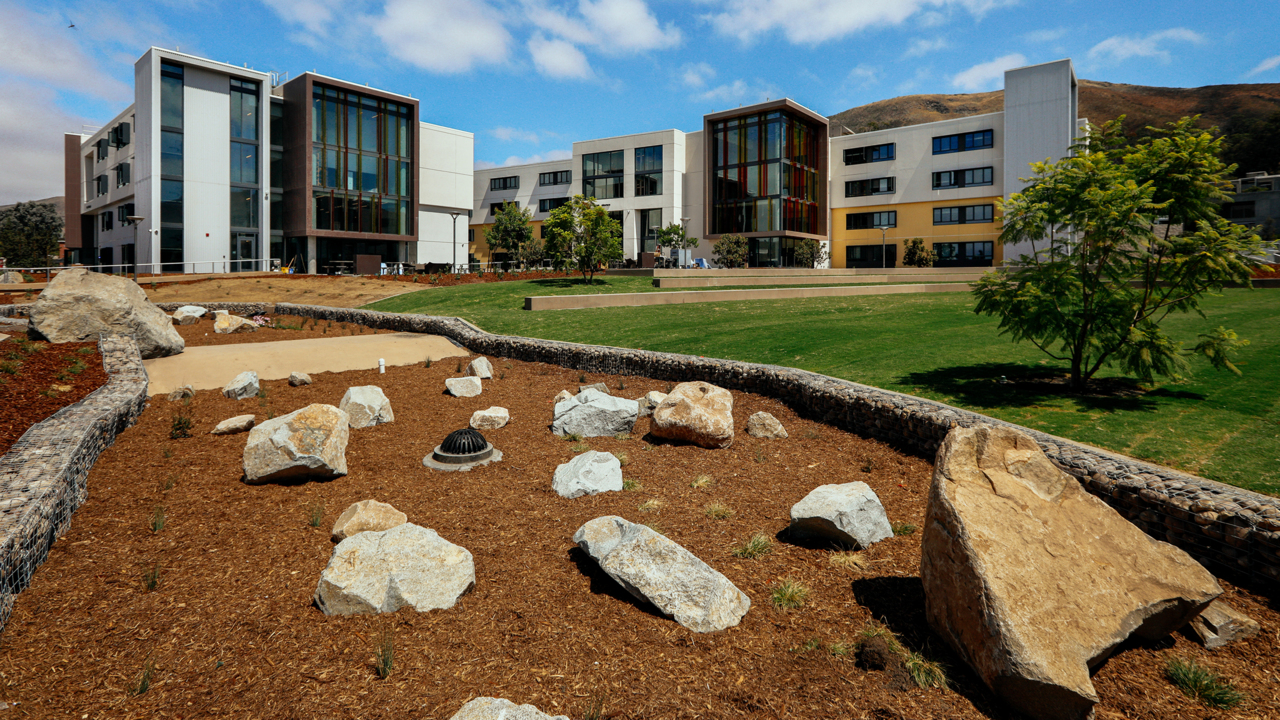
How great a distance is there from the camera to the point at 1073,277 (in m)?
8.26

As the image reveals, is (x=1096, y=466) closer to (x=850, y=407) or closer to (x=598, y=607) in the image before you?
(x=850, y=407)

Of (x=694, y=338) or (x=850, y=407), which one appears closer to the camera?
(x=850, y=407)

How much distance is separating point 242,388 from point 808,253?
43.4 metres

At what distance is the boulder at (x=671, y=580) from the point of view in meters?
4.04

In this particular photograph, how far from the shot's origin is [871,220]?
5509 cm

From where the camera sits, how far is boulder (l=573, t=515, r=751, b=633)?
4035mm

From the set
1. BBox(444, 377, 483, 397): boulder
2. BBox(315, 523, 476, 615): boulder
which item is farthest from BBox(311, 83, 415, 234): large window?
BBox(315, 523, 476, 615): boulder

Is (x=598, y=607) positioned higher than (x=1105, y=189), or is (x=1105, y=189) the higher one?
(x=1105, y=189)

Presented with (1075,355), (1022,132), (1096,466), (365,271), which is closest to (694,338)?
(1075,355)

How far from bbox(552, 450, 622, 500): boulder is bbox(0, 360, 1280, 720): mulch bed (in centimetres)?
15

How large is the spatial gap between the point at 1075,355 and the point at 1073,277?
1127 mm

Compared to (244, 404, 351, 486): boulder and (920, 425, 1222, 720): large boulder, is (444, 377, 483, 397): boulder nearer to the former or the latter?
(244, 404, 351, 486): boulder

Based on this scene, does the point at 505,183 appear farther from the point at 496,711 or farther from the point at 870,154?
the point at 496,711

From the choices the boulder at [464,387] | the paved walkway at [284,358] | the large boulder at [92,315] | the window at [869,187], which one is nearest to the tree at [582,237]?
the paved walkway at [284,358]
